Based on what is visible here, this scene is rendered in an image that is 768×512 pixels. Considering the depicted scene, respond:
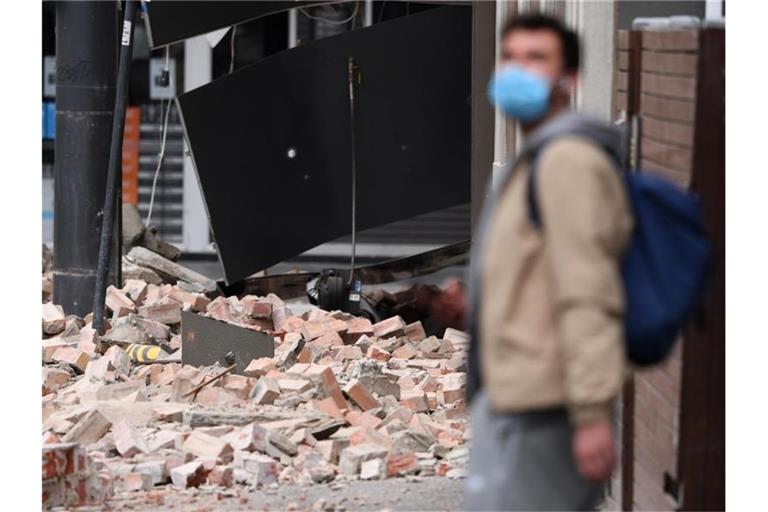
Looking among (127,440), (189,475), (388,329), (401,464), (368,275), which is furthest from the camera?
(368,275)

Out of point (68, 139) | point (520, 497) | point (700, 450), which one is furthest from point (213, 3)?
point (520, 497)

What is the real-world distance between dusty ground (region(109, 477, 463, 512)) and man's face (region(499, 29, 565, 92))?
307cm

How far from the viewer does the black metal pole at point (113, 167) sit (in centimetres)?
1088

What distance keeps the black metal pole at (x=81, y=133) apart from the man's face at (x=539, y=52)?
8.30 meters

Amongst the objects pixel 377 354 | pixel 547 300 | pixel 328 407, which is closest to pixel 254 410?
pixel 328 407

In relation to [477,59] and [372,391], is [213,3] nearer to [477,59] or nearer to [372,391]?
[477,59]

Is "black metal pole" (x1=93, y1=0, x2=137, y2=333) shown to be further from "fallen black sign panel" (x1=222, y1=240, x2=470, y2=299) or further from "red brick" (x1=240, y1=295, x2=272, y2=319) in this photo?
"fallen black sign panel" (x1=222, y1=240, x2=470, y2=299)

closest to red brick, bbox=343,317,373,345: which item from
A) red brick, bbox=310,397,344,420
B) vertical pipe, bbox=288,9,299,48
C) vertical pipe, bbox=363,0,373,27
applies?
red brick, bbox=310,397,344,420

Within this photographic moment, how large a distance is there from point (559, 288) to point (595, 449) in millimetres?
383

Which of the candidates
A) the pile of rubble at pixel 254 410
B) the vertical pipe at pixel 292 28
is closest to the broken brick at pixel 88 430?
the pile of rubble at pixel 254 410

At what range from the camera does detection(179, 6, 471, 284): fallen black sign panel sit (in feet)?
40.3

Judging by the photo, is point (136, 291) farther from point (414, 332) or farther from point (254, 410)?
point (254, 410)

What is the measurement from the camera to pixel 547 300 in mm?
3900

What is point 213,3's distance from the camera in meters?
12.0
